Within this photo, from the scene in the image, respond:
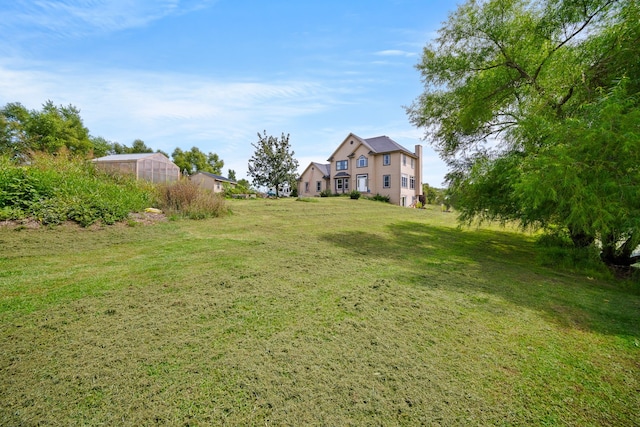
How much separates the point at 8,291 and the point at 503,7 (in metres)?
14.2

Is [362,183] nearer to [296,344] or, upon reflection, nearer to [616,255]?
[616,255]

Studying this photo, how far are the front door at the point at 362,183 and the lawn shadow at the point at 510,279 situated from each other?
821 inches

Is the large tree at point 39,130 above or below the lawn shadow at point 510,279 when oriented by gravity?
above

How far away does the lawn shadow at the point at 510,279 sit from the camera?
3607mm

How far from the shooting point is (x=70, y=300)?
304 centimetres

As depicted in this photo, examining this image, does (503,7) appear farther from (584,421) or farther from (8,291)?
(8,291)

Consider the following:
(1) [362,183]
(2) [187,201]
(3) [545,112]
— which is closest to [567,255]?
(3) [545,112]

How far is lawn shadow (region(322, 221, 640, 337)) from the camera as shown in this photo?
361 cm

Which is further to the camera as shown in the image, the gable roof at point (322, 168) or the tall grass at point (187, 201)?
the gable roof at point (322, 168)

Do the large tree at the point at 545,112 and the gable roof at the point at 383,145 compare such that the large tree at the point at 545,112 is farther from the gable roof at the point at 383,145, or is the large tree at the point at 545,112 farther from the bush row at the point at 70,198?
the gable roof at the point at 383,145

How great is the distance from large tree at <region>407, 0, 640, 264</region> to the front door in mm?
16609

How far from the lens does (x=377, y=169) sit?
28547 mm

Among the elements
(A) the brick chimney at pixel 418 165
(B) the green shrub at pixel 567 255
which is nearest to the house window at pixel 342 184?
(A) the brick chimney at pixel 418 165

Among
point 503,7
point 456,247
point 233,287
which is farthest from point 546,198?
point 503,7
